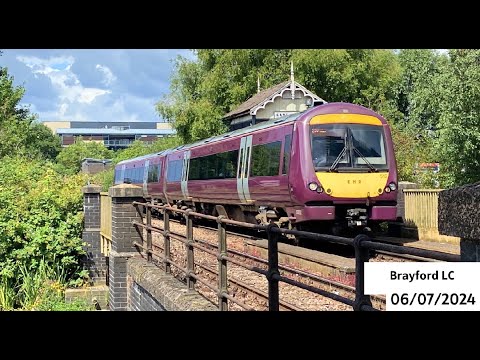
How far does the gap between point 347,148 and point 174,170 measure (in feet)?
37.3

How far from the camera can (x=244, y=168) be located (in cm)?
1659

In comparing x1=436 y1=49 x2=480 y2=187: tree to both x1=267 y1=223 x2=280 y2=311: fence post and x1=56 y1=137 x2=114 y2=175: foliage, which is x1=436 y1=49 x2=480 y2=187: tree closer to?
x1=267 y1=223 x2=280 y2=311: fence post

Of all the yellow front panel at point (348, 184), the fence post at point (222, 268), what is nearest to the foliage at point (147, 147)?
the yellow front panel at point (348, 184)

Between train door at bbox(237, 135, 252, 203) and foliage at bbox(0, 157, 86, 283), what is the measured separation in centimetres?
381

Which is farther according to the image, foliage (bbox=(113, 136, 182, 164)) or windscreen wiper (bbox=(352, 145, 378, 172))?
foliage (bbox=(113, 136, 182, 164))

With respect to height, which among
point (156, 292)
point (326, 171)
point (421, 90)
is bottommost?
point (156, 292)

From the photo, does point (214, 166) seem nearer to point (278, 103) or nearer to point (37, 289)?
point (37, 289)

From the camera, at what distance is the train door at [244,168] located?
16.4 metres

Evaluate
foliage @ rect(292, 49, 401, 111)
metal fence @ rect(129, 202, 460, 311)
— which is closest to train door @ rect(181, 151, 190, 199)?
metal fence @ rect(129, 202, 460, 311)

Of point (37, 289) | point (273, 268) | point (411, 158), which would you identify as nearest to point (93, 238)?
point (37, 289)

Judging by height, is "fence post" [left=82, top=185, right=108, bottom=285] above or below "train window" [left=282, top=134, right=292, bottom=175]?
below

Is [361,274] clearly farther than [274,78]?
No

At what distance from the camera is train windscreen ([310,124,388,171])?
13.7m
